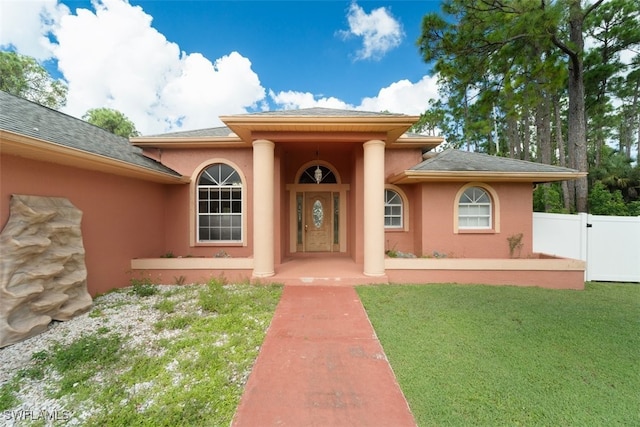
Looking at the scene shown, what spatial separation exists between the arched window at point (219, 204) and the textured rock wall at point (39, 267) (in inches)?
126

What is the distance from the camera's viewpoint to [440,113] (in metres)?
22.1

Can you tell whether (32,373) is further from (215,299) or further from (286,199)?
(286,199)

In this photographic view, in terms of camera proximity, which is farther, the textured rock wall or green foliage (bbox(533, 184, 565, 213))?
green foliage (bbox(533, 184, 565, 213))

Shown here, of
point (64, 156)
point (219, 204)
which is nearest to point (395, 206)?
point (219, 204)

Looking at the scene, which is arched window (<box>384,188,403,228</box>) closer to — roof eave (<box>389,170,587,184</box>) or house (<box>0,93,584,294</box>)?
house (<box>0,93,584,294</box>)

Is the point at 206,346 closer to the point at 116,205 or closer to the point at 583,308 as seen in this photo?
the point at 116,205

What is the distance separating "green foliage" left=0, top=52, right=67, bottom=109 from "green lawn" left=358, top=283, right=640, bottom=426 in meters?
29.6

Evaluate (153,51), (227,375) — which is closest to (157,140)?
(153,51)

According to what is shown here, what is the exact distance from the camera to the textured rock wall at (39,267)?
3695 mm

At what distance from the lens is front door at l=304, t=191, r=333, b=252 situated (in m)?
8.80

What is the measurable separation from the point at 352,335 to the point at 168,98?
1610cm

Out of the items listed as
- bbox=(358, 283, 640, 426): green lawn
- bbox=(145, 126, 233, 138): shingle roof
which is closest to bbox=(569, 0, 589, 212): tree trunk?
bbox=(358, 283, 640, 426): green lawn

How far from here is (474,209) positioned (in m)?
7.51

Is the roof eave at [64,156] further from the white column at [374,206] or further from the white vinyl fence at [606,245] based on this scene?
the white vinyl fence at [606,245]
